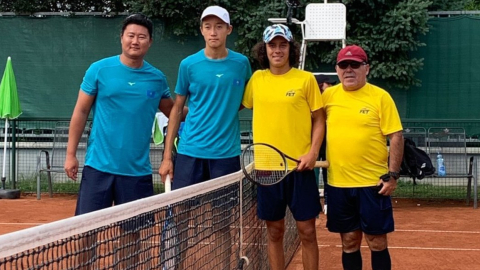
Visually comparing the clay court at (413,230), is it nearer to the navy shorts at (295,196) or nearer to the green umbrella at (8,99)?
the green umbrella at (8,99)

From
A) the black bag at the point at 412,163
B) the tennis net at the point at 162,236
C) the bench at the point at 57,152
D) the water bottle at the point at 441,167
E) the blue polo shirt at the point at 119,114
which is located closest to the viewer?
the tennis net at the point at 162,236

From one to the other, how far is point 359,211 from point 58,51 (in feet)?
33.9

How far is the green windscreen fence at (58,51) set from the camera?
1388cm

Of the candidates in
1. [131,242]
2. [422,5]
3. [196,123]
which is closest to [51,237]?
[131,242]

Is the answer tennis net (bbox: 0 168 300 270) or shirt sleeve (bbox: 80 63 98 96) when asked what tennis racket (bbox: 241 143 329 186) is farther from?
shirt sleeve (bbox: 80 63 98 96)

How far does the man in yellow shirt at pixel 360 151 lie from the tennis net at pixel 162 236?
2.15 ft

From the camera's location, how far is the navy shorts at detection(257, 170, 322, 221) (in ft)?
15.8

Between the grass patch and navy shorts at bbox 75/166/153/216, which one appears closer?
navy shorts at bbox 75/166/153/216

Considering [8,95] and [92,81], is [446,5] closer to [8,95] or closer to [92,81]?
[8,95]

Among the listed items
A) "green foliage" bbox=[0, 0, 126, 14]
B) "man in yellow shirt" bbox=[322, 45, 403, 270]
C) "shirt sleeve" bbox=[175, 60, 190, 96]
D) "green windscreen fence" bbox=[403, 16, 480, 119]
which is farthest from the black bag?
"green foliage" bbox=[0, 0, 126, 14]

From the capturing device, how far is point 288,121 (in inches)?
186

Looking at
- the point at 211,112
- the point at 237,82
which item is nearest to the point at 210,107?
the point at 211,112

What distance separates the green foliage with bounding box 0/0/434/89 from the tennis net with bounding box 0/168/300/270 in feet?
25.7

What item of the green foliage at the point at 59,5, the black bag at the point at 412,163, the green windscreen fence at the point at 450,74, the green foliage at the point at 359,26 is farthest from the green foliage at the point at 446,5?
Answer: the black bag at the point at 412,163
